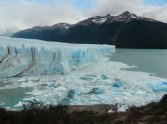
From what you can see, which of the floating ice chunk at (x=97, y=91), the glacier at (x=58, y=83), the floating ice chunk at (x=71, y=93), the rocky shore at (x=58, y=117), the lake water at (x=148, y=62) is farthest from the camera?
the lake water at (x=148, y=62)

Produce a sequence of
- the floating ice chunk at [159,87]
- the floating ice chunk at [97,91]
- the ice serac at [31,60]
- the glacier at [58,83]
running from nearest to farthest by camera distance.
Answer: the glacier at [58,83] < the floating ice chunk at [97,91] < the floating ice chunk at [159,87] < the ice serac at [31,60]

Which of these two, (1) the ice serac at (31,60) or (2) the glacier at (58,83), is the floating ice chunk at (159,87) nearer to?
(2) the glacier at (58,83)

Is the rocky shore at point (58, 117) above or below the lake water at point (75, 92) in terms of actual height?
above

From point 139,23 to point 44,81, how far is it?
65.2m

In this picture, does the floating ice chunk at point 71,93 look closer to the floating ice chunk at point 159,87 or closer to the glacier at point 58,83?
the glacier at point 58,83

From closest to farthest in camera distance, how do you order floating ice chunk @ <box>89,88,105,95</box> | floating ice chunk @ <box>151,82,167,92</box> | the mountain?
floating ice chunk @ <box>89,88,105,95</box>
floating ice chunk @ <box>151,82,167,92</box>
the mountain

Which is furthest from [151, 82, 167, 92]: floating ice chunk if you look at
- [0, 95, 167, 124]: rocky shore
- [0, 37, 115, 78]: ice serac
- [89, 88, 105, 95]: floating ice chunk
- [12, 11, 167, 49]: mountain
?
[12, 11, 167, 49]: mountain

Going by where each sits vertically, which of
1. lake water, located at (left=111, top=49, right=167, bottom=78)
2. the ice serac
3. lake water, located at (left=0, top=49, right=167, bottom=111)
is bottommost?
lake water, located at (left=111, top=49, right=167, bottom=78)

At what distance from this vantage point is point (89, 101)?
904cm

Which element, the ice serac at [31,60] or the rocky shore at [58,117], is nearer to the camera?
the rocky shore at [58,117]

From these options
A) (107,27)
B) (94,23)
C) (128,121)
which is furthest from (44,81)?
(94,23)

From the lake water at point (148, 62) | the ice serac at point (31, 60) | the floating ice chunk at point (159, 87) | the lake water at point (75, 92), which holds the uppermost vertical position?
the ice serac at point (31, 60)

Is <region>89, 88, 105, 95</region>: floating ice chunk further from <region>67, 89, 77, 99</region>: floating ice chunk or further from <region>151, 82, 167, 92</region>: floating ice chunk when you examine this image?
<region>151, 82, 167, 92</region>: floating ice chunk

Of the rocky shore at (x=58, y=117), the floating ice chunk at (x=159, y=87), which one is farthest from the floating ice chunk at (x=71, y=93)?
the rocky shore at (x=58, y=117)
